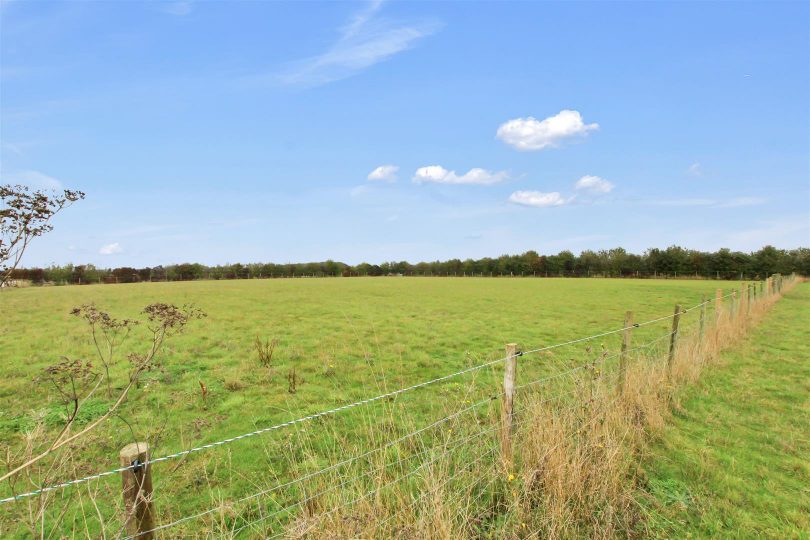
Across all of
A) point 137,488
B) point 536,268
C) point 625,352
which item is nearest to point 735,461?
point 625,352

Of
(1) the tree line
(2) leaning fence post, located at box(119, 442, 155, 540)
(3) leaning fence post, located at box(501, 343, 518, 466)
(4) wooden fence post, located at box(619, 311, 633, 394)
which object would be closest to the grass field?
(3) leaning fence post, located at box(501, 343, 518, 466)

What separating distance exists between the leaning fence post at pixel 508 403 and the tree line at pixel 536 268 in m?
69.6

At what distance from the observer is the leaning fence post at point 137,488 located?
2297 millimetres

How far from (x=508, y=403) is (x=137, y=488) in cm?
328

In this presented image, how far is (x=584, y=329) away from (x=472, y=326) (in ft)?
14.9

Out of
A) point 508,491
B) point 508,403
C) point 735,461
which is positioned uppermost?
point 508,403

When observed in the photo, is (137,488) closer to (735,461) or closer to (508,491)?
(508,491)

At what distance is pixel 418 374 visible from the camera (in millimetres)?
10164

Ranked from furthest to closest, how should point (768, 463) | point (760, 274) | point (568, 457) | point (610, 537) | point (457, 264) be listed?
point (457, 264)
point (760, 274)
point (768, 463)
point (568, 457)
point (610, 537)

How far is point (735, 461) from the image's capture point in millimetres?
5328

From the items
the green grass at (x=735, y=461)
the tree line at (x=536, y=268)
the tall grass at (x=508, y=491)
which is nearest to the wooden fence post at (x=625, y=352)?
the green grass at (x=735, y=461)

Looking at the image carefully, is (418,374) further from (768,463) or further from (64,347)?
(64,347)

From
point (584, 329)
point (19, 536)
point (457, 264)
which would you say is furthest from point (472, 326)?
point (457, 264)

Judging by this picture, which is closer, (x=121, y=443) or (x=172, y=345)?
(x=121, y=443)
